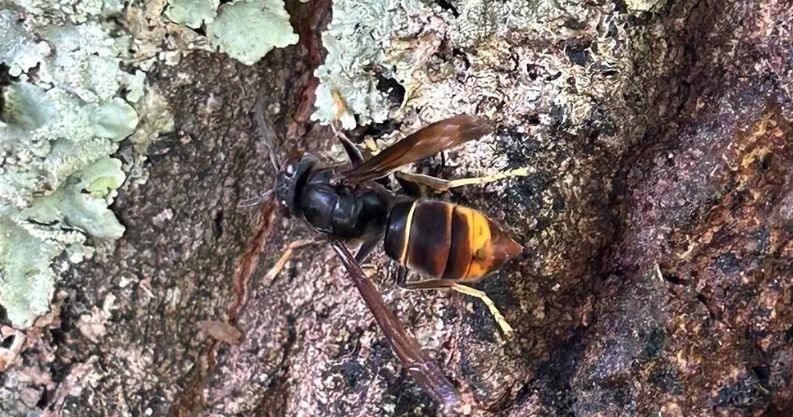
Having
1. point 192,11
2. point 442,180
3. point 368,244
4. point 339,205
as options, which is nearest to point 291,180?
point 339,205

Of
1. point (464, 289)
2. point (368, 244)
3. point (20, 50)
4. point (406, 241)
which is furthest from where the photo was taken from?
point (368, 244)

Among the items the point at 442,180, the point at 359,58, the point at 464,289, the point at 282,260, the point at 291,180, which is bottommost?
the point at 282,260

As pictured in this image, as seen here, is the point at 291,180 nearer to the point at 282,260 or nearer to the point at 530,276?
the point at 282,260

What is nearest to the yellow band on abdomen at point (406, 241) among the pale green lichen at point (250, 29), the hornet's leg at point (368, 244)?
the hornet's leg at point (368, 244)

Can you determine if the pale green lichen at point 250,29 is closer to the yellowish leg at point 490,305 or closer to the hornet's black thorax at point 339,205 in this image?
the hornet's black thorax at point 339,205

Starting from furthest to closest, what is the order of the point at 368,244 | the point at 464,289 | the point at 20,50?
the point at 368,244
the point at 464,289
the point at 20,50

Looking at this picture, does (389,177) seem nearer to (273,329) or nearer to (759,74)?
(273,329)

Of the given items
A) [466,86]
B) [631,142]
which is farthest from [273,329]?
[631,142]
